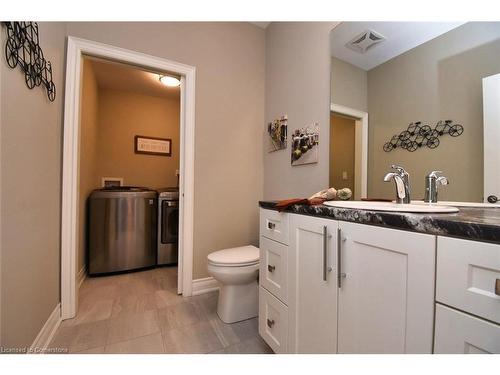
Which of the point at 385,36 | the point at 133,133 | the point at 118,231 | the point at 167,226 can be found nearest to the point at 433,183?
the point at 385,36

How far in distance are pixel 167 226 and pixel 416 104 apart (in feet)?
8.65

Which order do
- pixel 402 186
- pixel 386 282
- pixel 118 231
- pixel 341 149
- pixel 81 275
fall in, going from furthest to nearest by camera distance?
pixel 118 231
pixel 81 275
pixel 341 149
pixel 402 186
pixel 386 282

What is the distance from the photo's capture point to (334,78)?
149 centimetres

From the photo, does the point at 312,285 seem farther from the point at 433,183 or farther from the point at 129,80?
the point at 129,80

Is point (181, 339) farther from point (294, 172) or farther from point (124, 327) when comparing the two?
point (294, 172)

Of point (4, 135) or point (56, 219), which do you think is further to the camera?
point (56, 219)

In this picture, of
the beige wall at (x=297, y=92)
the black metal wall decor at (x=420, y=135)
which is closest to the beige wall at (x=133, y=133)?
the beige wall at (x=297, y=92)

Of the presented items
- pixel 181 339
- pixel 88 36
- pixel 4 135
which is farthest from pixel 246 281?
pixel 88 36

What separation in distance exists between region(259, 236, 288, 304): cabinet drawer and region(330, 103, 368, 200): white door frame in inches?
27.2

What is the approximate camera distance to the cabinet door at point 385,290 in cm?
54

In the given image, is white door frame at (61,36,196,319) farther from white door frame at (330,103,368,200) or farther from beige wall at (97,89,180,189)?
beige wall at (97,89,180,189)

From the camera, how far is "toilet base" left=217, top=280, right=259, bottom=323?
1501 millimetres

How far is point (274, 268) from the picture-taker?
1.10 metres

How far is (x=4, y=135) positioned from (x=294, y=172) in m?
1.71
